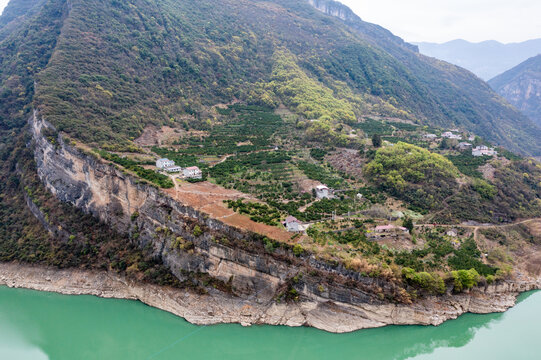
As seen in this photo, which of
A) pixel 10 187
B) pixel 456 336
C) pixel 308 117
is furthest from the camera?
pixel 308 117

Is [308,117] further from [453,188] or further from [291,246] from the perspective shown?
[291,246]

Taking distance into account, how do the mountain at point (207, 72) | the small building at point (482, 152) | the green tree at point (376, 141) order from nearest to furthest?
1. the green tree at point (376, 141)
2. the small building at point (482, 152)
3. the mountain at point (207, 72)

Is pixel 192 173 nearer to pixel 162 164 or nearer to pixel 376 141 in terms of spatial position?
pixel 162 164

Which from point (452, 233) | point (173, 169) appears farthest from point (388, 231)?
point (173, 169)

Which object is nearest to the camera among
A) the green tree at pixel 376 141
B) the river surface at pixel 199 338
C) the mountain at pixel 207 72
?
the river surface at pixel 199 338

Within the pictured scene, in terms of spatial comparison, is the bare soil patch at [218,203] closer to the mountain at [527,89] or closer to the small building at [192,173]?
the small building at [192,173]

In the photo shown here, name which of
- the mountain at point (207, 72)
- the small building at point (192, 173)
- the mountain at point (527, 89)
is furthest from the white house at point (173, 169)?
the mountain at point (527, 89)

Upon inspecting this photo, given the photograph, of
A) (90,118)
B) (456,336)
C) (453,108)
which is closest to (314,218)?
(456,336)

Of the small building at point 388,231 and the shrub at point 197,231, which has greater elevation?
the small building at point 388,231
